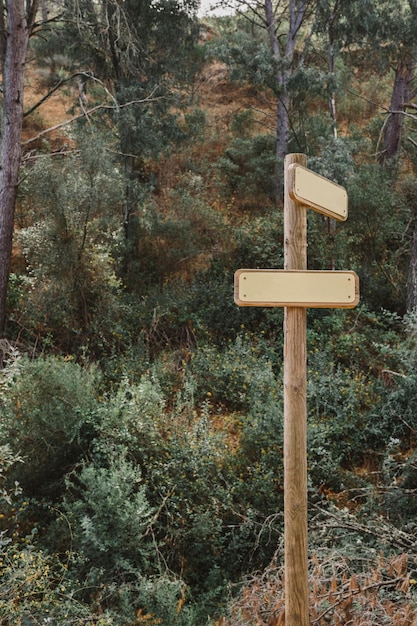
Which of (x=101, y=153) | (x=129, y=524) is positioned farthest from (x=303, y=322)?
(x=101, y=153)

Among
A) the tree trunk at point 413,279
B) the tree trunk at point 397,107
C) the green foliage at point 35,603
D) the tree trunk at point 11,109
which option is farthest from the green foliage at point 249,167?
the green foliage at point 35,603

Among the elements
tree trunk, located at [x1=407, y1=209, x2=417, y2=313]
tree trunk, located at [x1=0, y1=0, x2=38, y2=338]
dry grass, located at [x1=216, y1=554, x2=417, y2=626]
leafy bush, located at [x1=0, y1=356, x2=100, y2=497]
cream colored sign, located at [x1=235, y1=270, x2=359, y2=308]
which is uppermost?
tree trunk, located at [x1=0, y1=0, x2=38, y2=338]

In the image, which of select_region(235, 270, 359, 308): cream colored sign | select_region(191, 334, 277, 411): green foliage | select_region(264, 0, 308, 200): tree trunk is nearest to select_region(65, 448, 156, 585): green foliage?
select_region(191, 334, 277, 411): green foliage

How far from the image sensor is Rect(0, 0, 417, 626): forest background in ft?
14.6

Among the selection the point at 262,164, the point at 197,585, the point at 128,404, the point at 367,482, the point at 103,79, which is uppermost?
the point at 103,79

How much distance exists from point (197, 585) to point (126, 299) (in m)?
5.38

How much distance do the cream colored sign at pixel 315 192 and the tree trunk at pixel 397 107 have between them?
366 inches

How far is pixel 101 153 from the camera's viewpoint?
859cm

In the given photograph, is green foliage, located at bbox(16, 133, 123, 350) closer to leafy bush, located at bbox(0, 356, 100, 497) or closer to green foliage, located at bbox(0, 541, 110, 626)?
leafy bush, located at bbox(0, 356, 100, 497)

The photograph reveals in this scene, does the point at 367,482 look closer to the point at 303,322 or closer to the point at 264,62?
the point at 303,322

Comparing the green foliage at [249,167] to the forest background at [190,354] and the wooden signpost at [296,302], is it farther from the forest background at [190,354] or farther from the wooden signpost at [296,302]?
the wooden signpost at [296,302]

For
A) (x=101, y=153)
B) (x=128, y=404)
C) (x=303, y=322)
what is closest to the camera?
(x=303, y=322)

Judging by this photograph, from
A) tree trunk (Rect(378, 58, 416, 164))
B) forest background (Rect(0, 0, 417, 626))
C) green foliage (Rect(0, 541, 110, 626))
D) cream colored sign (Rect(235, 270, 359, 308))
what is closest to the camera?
cream colored sign (Rect(235, 270, 359, 308))

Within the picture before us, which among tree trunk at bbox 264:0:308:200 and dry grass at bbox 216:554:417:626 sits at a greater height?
tree trunk at bbox 264:0:308:200
